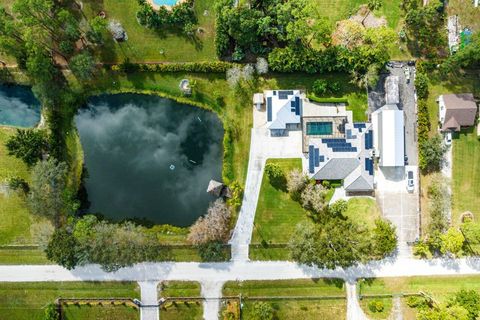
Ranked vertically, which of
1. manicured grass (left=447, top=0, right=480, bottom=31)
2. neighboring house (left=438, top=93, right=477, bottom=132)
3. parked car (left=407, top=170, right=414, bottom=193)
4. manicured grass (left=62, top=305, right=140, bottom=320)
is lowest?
manicured grass (left=62, top=305, right=140, bottom=320)

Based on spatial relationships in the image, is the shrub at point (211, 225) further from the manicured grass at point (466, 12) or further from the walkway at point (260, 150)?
the manicured grass at point (466, 12)

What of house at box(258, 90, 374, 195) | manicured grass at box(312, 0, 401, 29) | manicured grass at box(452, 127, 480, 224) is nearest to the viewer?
house at box(258, 90, 374, 195)

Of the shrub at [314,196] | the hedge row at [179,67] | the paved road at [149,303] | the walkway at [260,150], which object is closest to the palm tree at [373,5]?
the walkway at [260,150]

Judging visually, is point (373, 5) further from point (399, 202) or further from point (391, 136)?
point (399, 202)

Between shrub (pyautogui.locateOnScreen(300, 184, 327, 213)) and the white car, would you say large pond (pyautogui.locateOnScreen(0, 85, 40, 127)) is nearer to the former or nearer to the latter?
shrub (pyautogui.locateOnScreen(300, 184, 327, 213))

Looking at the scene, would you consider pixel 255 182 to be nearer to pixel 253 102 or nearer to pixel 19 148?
pixel 253 102

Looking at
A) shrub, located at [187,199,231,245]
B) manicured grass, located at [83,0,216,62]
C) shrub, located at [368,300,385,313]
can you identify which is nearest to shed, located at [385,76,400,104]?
manicured grass, located at [83,0,216,62]

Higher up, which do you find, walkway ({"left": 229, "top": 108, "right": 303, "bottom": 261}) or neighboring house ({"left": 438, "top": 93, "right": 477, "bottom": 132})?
neighboring house ({"left": 438, "top": 93, "right": 477, "bottom": 132})

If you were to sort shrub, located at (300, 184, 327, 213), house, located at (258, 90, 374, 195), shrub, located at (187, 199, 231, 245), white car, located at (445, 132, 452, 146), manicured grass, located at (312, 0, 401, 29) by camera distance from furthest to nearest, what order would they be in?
manicured grass, located at (312, 0, 401, 29)
white car, located at (445, 132, 452, 146)
house, located at (258, 90, 374, 195)
shrub, located at (300, 184, 327, 213)
shrub, located at (187, 199, 231, 245)
